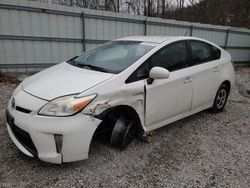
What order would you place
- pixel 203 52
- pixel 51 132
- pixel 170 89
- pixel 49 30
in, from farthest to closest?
pixel 49 30 → pixel 203 52 → pixel 170 89 → pixel 51 132

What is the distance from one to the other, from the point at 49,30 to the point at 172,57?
475cm

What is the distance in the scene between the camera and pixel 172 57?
10.4ft

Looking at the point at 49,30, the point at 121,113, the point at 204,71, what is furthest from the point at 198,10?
the point at 121,113

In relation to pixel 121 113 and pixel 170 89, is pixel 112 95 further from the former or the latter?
pixel 170 89

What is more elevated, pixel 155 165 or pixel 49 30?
pixel 49 30

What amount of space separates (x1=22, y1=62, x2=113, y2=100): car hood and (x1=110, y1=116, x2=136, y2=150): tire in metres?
0.59

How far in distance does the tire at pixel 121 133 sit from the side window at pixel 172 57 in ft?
2.77

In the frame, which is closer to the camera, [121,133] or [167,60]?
[121,133]

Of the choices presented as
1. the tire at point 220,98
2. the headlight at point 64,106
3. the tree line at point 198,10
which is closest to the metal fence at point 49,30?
the tire at point 220,98

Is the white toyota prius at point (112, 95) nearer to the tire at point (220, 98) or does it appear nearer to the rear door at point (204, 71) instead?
the rear door at point (204, 71)

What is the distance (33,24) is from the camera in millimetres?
6289

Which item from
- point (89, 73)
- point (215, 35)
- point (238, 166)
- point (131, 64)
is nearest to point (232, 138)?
point (238, 166)

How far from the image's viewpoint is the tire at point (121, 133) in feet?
8.51

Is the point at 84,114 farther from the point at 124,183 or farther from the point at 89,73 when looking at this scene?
the point at 124,183
